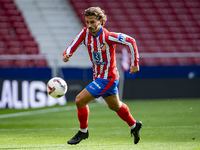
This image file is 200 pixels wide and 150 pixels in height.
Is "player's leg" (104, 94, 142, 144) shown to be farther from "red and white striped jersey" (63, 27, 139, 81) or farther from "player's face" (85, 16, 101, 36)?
"player's face" (85, 16, 101, 36)

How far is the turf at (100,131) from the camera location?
19.3ft

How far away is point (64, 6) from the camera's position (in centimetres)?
2103

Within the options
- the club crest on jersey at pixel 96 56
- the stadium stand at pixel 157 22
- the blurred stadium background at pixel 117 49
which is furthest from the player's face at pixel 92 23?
the stadium stand at pixel 157 22

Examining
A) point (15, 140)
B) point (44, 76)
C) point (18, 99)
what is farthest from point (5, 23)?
point (15, 140)

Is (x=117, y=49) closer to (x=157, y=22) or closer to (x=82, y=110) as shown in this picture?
(x=157, y=22)

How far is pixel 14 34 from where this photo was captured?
61.2 feet

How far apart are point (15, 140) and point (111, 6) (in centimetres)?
1529

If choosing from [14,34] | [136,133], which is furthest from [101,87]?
[14,34]

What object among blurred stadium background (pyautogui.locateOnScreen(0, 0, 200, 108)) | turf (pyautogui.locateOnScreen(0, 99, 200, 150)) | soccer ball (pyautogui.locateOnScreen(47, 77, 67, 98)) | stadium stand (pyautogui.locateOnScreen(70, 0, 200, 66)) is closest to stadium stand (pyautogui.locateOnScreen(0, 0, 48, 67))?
blurred stadium background (pyautogui.locateOnScreen(0, 0, 200, 108))

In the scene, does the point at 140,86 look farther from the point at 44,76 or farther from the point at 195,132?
the point at 195,132

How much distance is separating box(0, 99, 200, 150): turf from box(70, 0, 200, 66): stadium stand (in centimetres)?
833

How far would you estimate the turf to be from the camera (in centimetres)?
589

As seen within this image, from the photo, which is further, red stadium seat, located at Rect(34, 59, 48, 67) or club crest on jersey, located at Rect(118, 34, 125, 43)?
red stadium seat, located at Rect(34, 59, 48, 67)

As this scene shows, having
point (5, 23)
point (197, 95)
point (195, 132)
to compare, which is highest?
point (5, 23)
